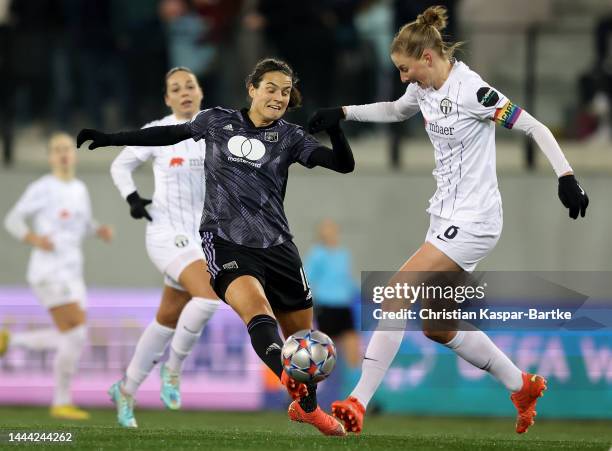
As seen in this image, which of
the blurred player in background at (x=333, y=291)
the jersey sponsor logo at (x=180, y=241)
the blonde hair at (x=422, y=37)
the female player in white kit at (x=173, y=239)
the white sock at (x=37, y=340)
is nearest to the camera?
the blonde hair at (x=422, y=37)

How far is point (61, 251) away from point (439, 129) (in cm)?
595

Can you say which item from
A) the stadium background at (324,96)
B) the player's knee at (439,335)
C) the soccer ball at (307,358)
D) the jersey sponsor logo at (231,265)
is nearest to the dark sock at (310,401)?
the soccer ball at (307,358)

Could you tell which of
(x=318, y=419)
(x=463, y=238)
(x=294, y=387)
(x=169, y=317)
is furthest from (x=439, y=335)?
(x=169, y=317)

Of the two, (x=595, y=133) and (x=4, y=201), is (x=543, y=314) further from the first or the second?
(x=4, y=201)

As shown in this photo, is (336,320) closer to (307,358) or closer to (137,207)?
(137,207)

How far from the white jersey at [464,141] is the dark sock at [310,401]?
4.46 feet

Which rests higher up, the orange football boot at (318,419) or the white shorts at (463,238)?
the white shorts at (463,238)

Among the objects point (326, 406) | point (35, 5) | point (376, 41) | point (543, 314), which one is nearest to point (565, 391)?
point (326, 406)

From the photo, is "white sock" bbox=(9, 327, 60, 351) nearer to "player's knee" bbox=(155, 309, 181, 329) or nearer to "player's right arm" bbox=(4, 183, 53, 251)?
"player's right arm" bbox=(4, 183, 53, 251)

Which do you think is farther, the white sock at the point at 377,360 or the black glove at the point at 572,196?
the white sock at the point at 377,360

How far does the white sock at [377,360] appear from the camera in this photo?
26.0 feet

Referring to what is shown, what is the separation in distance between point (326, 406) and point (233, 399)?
36.8 inches

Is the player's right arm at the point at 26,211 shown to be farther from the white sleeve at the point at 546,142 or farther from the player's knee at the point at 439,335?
the white sleeve at the point at 546,142

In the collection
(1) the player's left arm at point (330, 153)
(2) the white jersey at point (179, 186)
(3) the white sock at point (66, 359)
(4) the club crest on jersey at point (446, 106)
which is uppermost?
(4) the club crest on jersey at point (446, 106)
